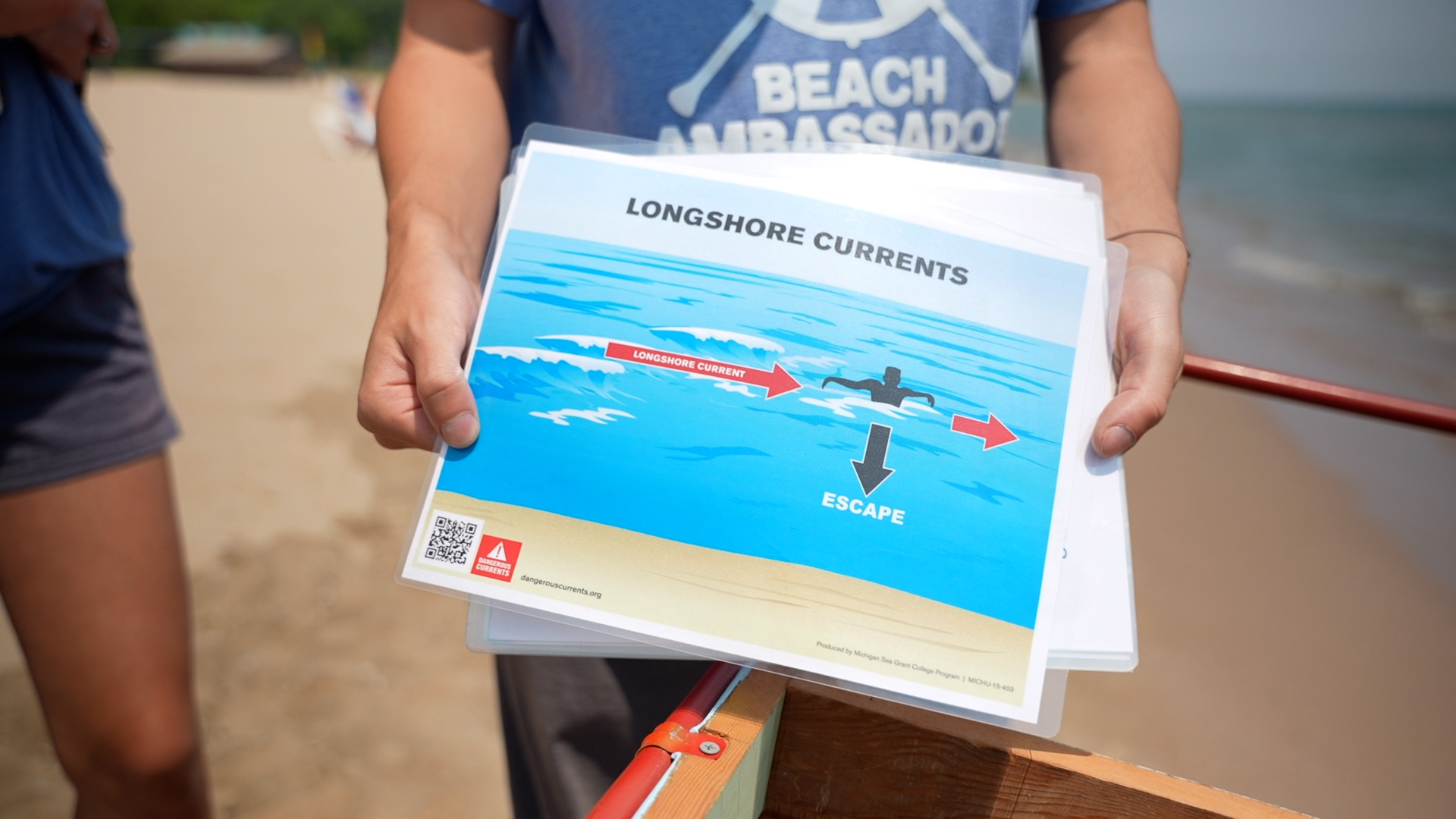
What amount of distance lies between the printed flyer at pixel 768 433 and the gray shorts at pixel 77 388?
3.15ft

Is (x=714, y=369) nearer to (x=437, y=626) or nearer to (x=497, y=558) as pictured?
(x=497, y=558)

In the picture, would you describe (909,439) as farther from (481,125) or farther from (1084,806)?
(481,125)

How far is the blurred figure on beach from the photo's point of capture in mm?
1190

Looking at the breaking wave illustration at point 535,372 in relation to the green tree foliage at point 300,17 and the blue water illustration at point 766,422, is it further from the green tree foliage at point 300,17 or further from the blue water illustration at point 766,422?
the green tree foliage at point 300,17

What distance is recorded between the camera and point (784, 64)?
2.83 ft

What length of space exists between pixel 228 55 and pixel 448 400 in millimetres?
29381

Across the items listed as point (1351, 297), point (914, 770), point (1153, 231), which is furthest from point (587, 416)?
point (1351, 297)

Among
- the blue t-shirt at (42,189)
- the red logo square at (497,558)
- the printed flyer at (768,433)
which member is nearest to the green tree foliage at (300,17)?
the blue t-shirt at (42,189)

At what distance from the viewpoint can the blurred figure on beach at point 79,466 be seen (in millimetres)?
1190

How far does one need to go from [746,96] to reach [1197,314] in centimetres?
675

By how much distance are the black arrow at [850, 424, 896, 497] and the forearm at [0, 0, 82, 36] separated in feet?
4.28

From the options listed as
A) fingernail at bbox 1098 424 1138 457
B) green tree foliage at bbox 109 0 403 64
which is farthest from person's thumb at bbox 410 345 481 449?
green tree foliage at bbox 109 0 403 64

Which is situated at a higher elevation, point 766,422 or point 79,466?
point 766,422

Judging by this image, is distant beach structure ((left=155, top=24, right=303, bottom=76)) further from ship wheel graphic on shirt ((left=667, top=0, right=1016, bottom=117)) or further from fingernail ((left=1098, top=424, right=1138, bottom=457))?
fingernail ((left=1098, top=424, right=1138, bottom=457))
